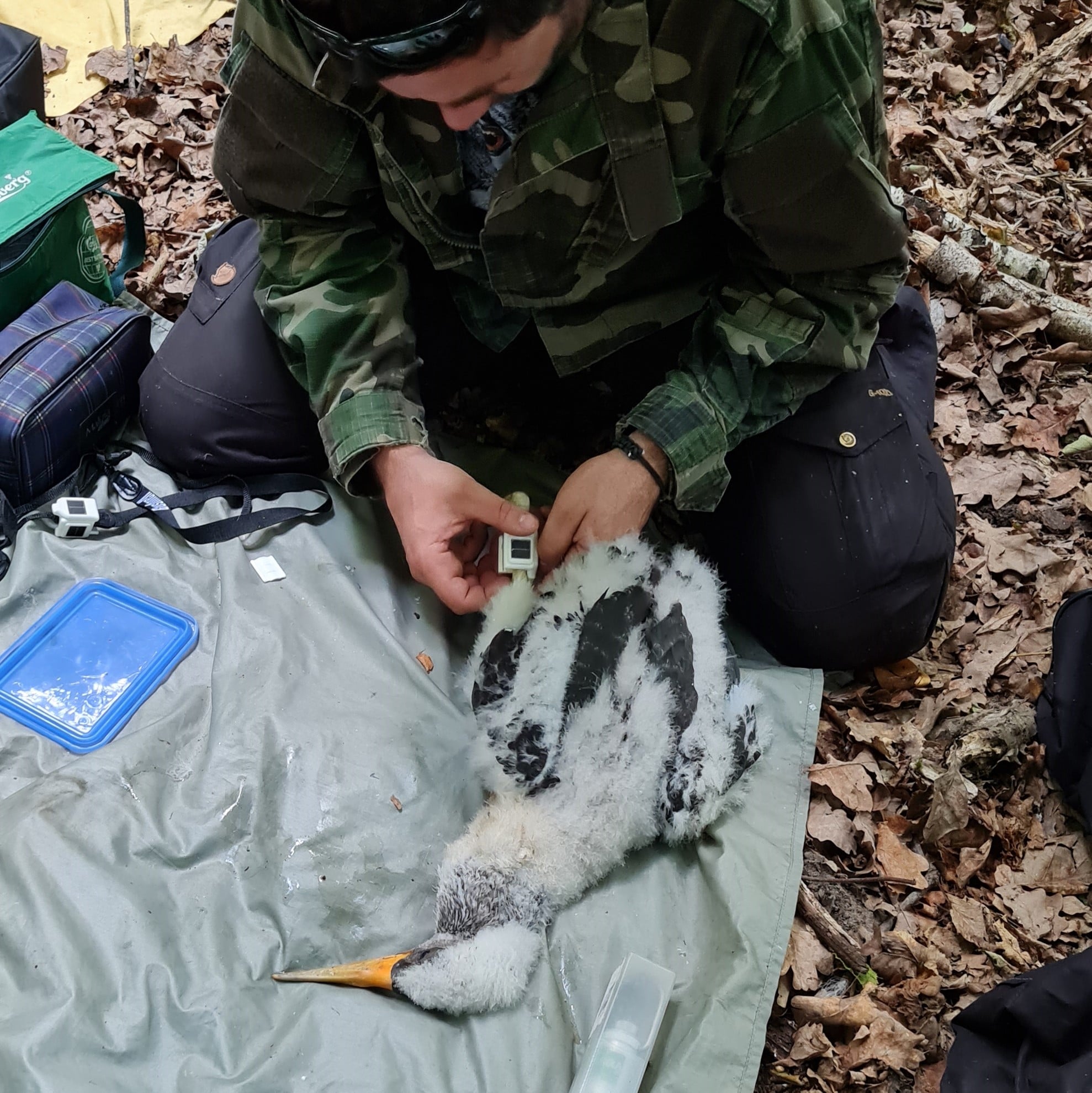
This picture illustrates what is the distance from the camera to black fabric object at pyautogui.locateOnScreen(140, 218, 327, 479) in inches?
98.7

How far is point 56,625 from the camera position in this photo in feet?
7.59

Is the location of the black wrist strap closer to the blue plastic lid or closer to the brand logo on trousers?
the blue plastic lid

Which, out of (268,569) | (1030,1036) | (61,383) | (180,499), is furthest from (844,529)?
(61,383)

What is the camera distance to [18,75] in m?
2.93

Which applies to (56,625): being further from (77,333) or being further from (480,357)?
(480,357)

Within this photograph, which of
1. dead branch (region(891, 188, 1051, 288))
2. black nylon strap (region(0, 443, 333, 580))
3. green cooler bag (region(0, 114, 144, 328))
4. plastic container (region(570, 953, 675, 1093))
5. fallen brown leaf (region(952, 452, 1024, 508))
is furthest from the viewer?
dead branch (region(891, 188, 1051, 288))

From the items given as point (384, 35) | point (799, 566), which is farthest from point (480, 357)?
point (384, 35)

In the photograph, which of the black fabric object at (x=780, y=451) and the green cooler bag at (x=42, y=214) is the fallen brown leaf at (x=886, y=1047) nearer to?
the black fabric object at (x=780, y=451)

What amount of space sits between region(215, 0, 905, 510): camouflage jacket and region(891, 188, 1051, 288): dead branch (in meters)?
1.55

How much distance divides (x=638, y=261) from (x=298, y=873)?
158cm

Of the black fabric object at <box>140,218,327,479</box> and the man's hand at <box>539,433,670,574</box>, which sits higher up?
the black fabric object at <box>140,218,327,479</box>

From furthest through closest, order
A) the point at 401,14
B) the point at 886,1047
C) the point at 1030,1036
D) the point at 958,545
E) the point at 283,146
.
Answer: the point at 958,545 < the point at 283,146 < the point at 886,1047 < the point at 1030,1036 < the point at 401,14

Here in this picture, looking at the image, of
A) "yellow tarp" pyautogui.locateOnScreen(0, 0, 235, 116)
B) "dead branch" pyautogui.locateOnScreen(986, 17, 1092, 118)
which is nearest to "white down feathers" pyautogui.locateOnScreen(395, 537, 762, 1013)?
"yellow tarp" pyautogui.locateOnScreen(0, 0, 235, 116)

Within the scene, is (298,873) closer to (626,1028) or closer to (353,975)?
(353,975)
